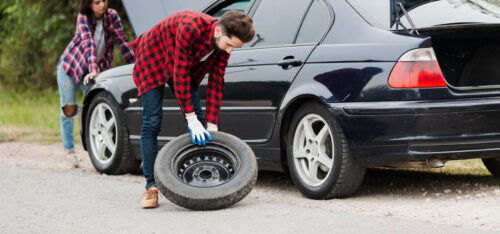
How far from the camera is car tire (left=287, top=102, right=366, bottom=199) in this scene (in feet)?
18.0

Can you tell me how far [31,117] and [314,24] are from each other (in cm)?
807

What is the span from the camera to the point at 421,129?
17.1 ft

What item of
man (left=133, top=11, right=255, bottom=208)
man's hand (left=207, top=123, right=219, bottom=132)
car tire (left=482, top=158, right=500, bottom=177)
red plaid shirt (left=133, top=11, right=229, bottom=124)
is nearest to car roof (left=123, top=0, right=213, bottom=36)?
red plaid shirt (left=133, top=11, right=229, bottom=124)

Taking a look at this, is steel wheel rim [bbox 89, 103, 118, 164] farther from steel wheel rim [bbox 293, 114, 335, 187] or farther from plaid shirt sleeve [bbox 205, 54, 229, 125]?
steel wheel rim [bbox 293, 114, 335, 187]

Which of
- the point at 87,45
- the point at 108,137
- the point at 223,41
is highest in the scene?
the point at 223,41

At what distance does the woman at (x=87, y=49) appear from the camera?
7956mm

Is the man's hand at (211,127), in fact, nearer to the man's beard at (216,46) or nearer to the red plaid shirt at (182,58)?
the red plaid shirt at (182,58)

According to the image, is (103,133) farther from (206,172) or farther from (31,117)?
(31,117)

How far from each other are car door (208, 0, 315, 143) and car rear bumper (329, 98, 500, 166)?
26.1 inches

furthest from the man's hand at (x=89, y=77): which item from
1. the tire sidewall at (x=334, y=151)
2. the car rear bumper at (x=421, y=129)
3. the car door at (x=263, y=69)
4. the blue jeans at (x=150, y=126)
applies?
the car rear bumper at (x=421, y=129)

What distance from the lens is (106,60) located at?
327 inches

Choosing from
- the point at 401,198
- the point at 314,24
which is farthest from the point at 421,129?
the point at 314,24

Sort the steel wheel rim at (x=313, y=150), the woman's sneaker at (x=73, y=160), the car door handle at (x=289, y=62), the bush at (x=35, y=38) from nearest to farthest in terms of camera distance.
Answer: the steel wheel rim at (x=313, y=150) → the car door handle at (x=289, y=62) → the woman's sneaker at (x=73, y=160) → the bush at (x=35, y=38)

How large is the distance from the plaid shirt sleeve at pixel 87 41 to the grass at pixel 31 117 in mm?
2681
